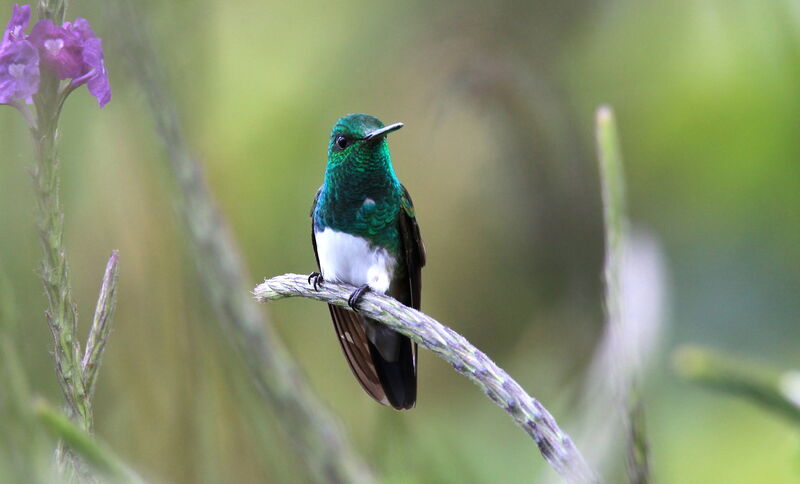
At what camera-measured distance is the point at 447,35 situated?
3643 mm

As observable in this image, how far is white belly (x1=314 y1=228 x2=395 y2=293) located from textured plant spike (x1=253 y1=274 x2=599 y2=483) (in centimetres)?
69

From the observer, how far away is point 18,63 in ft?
2.13

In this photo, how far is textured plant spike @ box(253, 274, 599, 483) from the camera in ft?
2.24

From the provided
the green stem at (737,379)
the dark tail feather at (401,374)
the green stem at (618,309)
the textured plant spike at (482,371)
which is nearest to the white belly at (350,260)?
the dark tail feather at (401,374)

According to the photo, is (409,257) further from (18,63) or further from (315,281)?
(18,63)

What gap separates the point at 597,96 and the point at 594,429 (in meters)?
3.10

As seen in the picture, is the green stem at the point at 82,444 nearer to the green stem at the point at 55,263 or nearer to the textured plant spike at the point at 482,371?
the green stem at the point at 55,263

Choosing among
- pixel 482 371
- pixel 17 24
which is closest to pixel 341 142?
pixel 482 371

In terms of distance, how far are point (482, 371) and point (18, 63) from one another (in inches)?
18.7

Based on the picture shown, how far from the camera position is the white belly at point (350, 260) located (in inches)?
74.3

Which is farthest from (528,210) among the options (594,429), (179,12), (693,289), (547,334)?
(594,429)

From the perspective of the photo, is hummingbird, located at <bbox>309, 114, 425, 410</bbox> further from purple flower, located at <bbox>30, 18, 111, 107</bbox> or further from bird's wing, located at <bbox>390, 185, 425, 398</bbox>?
purple flower, located at <bbox>30, 18, 111, 107</bbox>

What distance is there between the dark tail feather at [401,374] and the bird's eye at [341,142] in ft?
1.46

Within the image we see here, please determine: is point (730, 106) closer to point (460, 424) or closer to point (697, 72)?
point (697, 72)
